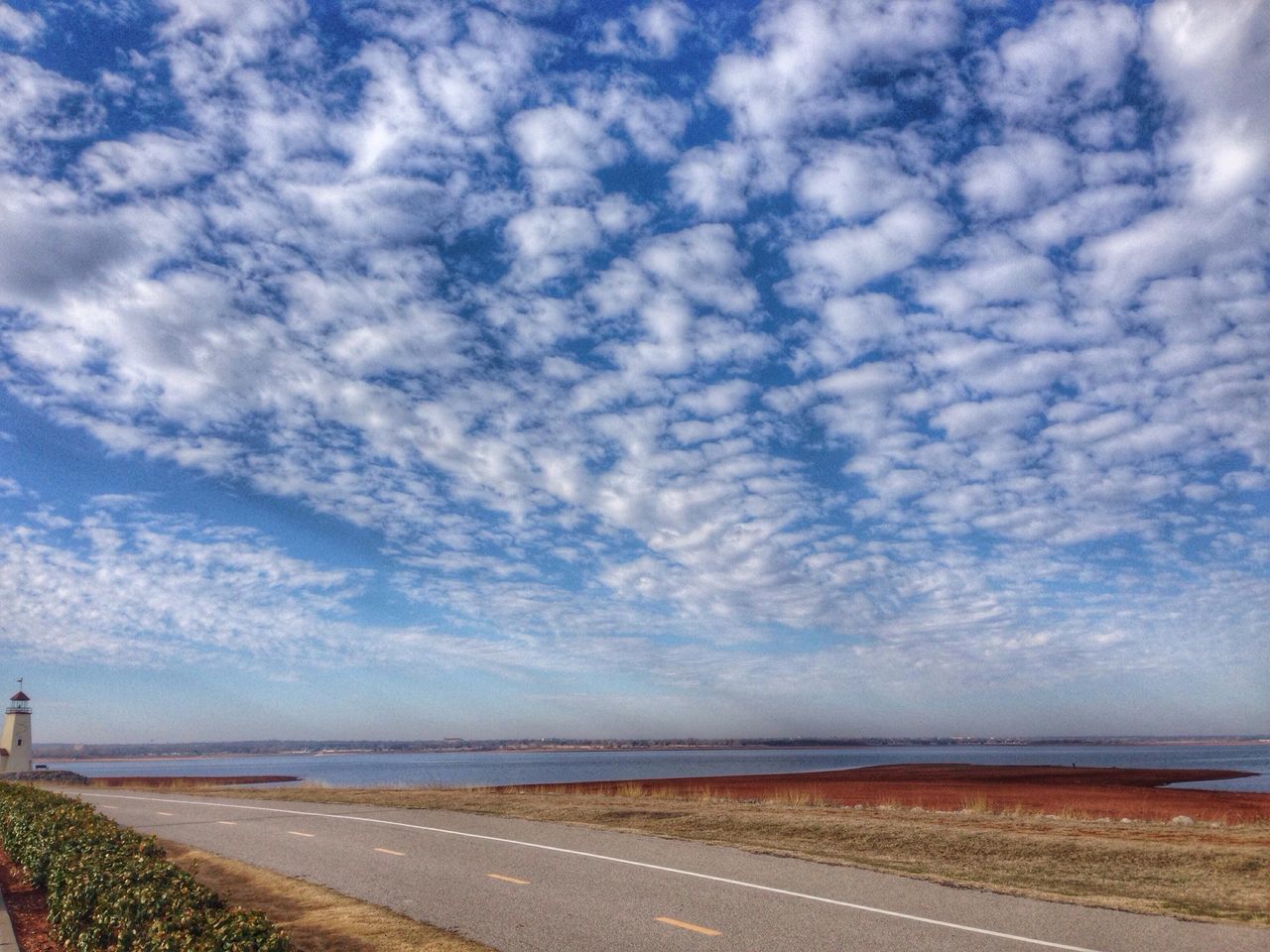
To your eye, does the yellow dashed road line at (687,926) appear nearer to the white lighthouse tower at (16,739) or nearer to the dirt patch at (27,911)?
the dirt patch at (27,911)

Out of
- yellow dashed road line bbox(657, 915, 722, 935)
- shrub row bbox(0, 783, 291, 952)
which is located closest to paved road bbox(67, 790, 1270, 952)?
yellow dashed road line bbox(657, 915, 722, 935)

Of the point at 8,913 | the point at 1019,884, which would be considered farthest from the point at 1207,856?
the point at 8,913

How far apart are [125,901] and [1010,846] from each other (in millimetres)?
13839

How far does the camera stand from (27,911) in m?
11.3

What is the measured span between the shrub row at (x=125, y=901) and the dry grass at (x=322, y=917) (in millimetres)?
1156

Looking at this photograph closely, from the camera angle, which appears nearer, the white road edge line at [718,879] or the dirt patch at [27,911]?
the white road edge line at [718,879]

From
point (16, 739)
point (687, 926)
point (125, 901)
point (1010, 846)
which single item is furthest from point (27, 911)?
point (16, 739)

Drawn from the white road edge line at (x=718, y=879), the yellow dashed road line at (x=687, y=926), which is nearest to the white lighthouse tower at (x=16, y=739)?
the white road edge line at (x=718, y=879)

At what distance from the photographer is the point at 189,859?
15.1 meters

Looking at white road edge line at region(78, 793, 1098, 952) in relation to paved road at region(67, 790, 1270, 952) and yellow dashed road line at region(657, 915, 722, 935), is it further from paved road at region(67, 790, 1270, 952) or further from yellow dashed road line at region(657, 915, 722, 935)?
yellow dashed road line at region(657, 915, 722, 935)

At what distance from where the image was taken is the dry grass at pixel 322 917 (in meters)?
8.62

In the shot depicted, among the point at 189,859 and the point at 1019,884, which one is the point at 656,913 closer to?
the point at 1019,884

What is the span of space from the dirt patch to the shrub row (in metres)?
0.18

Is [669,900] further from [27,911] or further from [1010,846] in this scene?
[27,911]
